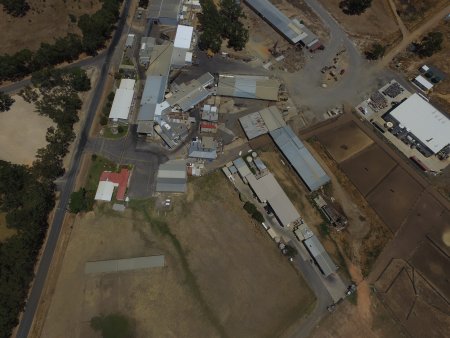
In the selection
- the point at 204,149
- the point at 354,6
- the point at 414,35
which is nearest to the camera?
the point at 204,149

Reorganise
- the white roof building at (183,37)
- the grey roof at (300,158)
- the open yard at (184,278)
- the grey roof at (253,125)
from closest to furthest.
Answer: the open yard at (184,278), the grey roof at (300,158), the grey roof at (253,125), the white roof building at (183,37)

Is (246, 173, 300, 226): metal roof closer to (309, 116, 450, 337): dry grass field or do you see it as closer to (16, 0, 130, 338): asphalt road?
(309, 116, 450, 337): dry grass field

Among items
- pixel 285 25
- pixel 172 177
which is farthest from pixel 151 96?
pixel 285 25

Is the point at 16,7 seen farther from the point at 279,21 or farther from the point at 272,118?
the point at 272,118

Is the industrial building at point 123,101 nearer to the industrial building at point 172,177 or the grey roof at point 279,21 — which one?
the industrial building at point 172,177

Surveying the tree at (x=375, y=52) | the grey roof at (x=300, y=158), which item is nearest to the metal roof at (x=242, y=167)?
the grey roof at (x=300, y=158)

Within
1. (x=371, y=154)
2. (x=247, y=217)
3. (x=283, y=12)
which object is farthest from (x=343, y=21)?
(x=247, y=217)

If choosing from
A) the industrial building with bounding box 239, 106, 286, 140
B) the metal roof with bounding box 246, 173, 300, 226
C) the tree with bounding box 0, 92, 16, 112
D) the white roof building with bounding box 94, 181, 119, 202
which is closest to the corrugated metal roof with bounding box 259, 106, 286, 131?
the industrial building with bounding box 239, 106, 286, 140
